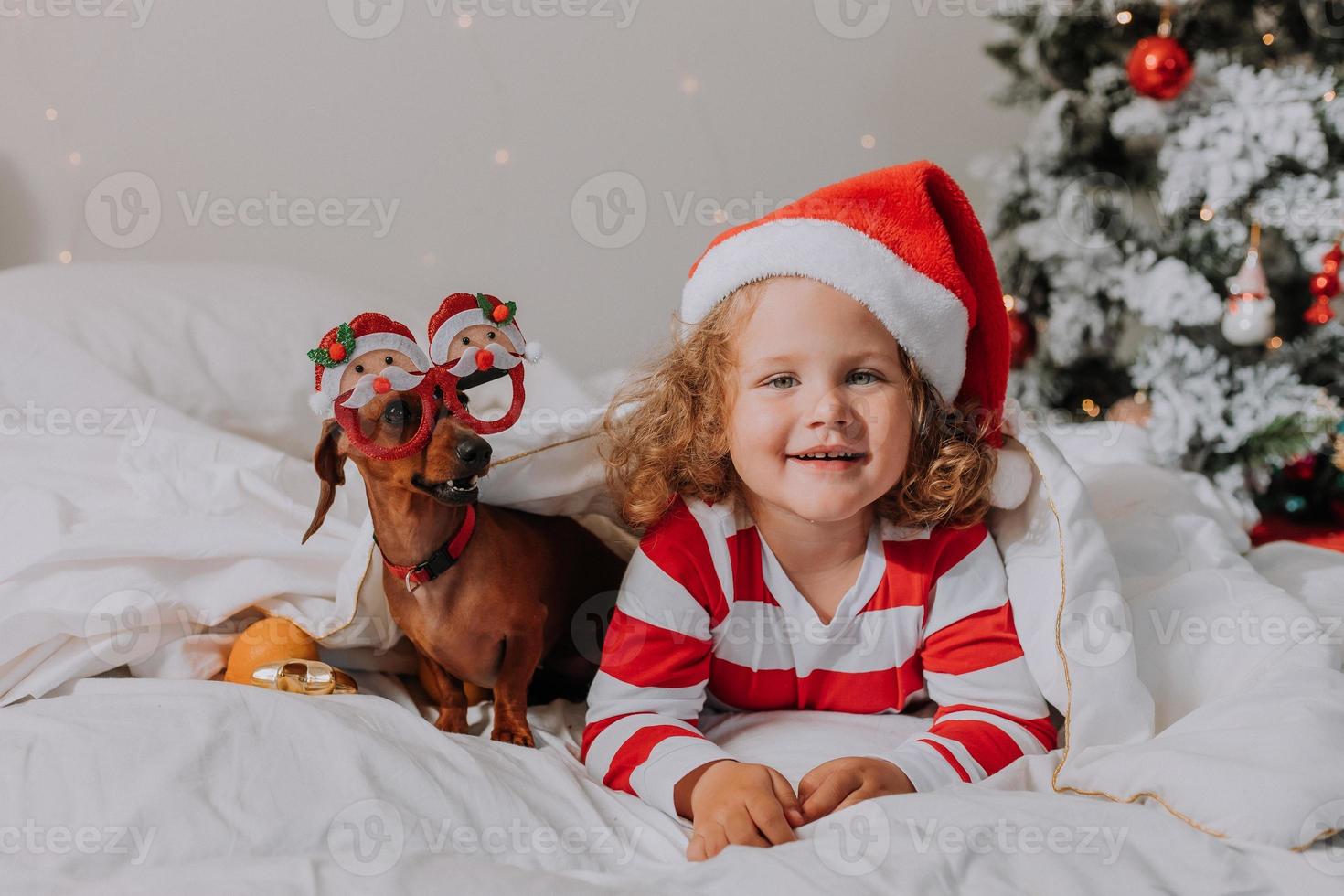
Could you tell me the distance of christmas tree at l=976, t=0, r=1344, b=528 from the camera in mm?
1902

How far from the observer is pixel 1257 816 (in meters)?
0.78

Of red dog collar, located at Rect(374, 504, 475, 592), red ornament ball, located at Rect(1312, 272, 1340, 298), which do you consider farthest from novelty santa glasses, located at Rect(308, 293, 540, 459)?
red ornament ball, located at Rect(1312, 272, 1340, 298)

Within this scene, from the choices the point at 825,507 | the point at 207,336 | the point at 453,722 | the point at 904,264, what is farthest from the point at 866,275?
the point at 207,336

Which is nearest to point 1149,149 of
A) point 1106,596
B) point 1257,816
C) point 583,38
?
point 583,38

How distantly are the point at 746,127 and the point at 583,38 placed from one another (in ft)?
1.26

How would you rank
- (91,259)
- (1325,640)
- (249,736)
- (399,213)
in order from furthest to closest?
1. (399,213)
2. (91,259)
3. (1325,640)
4. (249,736)

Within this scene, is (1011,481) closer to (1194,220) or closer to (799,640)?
(799,640)

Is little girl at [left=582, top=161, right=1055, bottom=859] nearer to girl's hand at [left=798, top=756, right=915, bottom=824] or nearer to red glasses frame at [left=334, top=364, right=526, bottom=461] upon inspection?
girl's hand at [left=798, top=756, right=915, bottom=824]

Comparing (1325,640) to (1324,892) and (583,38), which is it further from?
(583,38)

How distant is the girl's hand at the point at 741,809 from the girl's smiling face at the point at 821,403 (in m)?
→ 0.25

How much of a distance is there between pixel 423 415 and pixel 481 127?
4.18 feet

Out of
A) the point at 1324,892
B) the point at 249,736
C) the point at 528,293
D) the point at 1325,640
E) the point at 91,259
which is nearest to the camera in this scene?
the point at 1324,892

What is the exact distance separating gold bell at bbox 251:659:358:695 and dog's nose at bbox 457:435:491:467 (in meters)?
0.32

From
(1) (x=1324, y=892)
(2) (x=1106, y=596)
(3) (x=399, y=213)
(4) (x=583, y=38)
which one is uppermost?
(4) (x=583, y=38)
